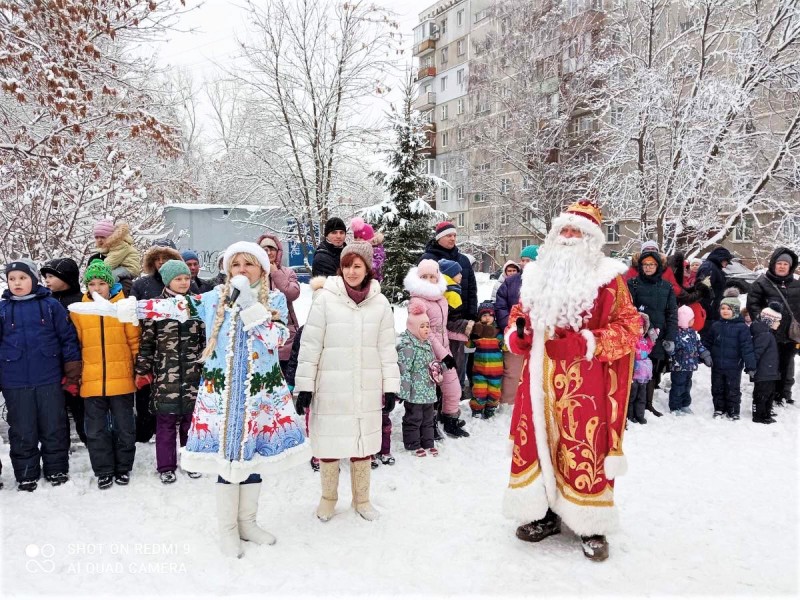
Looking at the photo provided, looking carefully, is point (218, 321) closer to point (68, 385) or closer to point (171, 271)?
point (171, 271)

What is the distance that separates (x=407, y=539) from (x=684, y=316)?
17.0ft

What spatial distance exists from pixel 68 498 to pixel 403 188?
35.5 ft

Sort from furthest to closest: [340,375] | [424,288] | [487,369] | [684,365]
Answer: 1. [684,365]
2. [487,369]
3. [424,288]
4. [340,375]

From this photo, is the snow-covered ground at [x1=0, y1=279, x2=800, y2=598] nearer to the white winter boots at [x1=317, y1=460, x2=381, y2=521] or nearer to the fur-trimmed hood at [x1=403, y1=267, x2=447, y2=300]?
the white winter boots at [x1=317, y1=460, x2=381, y2=521]

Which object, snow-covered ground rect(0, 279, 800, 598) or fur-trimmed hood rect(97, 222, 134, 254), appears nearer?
snow-covered ground rect(0, 279, 800, 598)

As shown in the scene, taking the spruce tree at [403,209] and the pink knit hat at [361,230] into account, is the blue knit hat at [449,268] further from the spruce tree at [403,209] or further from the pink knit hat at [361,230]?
the spruce tree at [403,209]

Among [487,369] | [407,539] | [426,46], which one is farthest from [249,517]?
[426,46]

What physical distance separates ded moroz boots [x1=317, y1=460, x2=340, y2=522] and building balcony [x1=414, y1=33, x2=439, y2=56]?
139 ft

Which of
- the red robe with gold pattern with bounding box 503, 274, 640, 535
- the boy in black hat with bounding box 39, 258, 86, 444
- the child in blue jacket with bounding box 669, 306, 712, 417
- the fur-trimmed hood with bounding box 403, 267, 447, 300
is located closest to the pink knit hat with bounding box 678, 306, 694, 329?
the child in blue jacket with bounding box 669, 306, 712, 417

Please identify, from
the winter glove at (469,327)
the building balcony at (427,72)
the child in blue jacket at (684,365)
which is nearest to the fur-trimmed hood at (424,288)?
the winter glove at (469,327)

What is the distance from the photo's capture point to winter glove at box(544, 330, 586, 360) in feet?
10.8

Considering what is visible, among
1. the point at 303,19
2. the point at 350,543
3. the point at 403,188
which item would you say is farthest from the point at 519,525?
the point at 303,19

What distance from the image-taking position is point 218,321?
3426 millimetres

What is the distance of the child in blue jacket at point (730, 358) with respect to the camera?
21.5ft
